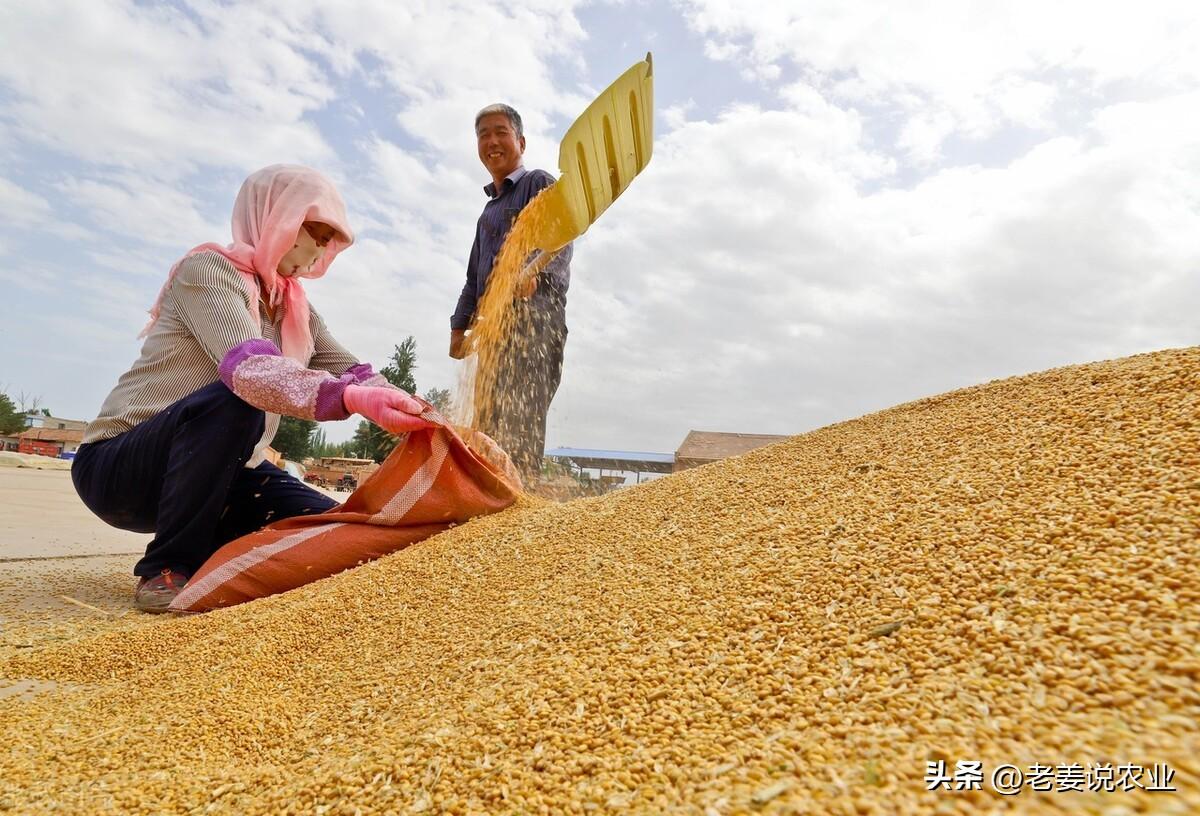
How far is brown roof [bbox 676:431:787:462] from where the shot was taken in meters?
6.45

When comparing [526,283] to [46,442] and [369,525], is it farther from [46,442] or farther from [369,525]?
[46,442]

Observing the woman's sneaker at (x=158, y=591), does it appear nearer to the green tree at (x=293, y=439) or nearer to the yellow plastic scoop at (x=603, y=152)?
the yellow plastic scoop at (x=603, y=152)

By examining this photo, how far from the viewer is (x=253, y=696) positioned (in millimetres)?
1159

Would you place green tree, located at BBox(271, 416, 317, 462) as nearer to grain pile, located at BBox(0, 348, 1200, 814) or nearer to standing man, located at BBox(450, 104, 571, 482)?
standing man, located at BBox(450, 104, 571, 482)

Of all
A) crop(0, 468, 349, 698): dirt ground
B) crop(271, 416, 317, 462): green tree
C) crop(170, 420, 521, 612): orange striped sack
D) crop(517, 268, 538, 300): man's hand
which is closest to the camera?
crop(0, 468, 349, 698): dirt ground

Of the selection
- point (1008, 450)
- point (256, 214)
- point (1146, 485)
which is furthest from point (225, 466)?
point (1146, 485)

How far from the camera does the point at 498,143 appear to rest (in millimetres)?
3836

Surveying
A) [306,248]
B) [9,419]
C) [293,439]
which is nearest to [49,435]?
[9,419]

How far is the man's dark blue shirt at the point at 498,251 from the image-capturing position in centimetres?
365

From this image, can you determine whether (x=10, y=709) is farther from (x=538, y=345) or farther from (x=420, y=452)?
(x=538, y=345)

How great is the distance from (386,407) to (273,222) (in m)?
0.80

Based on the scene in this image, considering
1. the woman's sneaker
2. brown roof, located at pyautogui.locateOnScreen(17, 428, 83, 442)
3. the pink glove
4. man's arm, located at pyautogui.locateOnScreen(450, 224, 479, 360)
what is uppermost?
man's arm, located at pyautogui.locateOnScreen(450, 224, 479, 360)

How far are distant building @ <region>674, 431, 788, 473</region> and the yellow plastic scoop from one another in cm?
349

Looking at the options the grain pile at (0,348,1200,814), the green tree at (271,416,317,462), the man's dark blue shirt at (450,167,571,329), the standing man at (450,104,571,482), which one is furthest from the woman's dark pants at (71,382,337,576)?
the green tree at (271,416,317,462)
